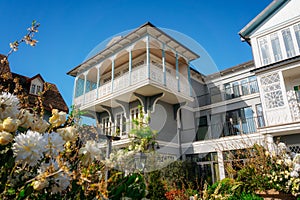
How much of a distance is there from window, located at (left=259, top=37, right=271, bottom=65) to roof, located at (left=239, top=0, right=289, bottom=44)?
0.94m

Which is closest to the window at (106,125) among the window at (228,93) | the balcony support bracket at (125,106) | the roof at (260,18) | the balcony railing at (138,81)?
the balcony support bracket at (125,106)

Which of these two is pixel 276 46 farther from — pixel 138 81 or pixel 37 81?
pixel 37 81

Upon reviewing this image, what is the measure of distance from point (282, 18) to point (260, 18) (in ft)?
3.64

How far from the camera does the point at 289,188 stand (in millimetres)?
4379

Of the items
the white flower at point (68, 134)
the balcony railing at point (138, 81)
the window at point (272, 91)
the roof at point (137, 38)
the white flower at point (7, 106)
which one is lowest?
the white flower at point (68, 134)

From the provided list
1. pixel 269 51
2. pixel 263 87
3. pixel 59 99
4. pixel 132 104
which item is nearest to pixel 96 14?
pixel 132 104

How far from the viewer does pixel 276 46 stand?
35.1 feet

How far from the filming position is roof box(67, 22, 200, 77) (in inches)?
423

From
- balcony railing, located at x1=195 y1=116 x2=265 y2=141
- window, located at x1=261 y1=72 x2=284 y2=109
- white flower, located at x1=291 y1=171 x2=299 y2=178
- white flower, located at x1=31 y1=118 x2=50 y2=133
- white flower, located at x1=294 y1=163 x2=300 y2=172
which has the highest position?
window, located at x1=261 y1=72 x2=284 y2=109

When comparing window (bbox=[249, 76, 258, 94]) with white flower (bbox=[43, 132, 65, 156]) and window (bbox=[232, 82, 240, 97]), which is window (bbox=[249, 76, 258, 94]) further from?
white flower (bbox=[43, 132, 65, 156])

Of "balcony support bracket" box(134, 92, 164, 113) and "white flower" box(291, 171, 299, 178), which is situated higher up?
"balcony support bracket" box(134, 92, 164, 113)

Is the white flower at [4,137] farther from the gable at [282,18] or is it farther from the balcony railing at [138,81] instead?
the gable at [282,18]

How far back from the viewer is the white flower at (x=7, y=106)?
1.01m

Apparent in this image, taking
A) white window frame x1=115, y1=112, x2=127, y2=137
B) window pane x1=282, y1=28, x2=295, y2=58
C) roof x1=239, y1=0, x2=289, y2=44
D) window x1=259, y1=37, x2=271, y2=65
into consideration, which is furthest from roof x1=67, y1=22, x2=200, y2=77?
window pane x1=282, y1=28, x2=295, y2=58
